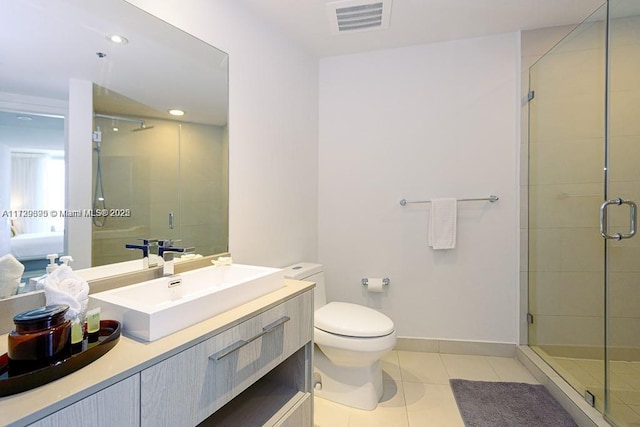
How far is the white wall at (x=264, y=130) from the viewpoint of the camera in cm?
168

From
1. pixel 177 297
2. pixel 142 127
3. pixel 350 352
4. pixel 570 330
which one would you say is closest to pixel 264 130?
pixel 142 127

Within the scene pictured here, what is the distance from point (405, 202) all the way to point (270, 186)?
105 cm

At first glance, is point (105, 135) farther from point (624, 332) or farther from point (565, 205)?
point (624, 332)

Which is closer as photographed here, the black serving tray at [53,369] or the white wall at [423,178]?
the black serving tray at [53,369]

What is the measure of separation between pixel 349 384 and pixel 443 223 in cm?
127

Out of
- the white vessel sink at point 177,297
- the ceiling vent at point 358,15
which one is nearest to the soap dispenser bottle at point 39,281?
the white vessel sink at point 177,297

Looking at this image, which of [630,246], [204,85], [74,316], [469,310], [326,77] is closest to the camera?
[74,316]

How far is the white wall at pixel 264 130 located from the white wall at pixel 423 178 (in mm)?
252

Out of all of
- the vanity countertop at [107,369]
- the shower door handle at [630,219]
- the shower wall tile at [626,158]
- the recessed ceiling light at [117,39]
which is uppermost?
the recessed ceiling light at [117,39]

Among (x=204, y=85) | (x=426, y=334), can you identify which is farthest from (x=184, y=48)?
(x=426, y=334)

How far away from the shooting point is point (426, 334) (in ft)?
8.17

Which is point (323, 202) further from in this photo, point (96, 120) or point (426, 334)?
point (96, 120)

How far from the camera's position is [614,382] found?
164cm

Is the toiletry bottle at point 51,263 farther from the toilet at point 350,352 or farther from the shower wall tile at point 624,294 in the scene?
the shower wall tile at point 624,294
